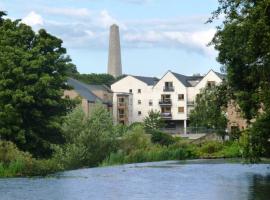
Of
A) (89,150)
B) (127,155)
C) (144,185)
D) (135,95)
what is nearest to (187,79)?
(135,95)

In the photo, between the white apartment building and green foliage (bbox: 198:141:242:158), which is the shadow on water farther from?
the white apartment building

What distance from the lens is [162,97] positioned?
5408 inches

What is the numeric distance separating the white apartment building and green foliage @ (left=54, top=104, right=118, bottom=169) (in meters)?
67.6

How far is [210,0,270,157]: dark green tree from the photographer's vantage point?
95.2 feet

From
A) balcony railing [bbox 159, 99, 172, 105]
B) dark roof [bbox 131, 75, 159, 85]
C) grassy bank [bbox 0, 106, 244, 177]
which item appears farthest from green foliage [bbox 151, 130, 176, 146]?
dark roof [bbox 131, 75, 159, 85]

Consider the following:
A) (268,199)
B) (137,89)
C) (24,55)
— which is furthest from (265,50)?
(137,89)

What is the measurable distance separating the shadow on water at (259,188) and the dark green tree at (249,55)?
6.69 ft

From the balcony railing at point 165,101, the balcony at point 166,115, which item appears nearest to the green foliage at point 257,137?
the balcony at point 166,115

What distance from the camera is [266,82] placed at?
31594mm

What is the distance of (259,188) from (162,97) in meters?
101

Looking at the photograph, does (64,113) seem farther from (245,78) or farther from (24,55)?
(245,78)

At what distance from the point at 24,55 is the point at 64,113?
7073 millimetres

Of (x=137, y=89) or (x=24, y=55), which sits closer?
(x=24, y=55)

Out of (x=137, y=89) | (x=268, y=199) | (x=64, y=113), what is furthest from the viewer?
(x=137, y=89)
